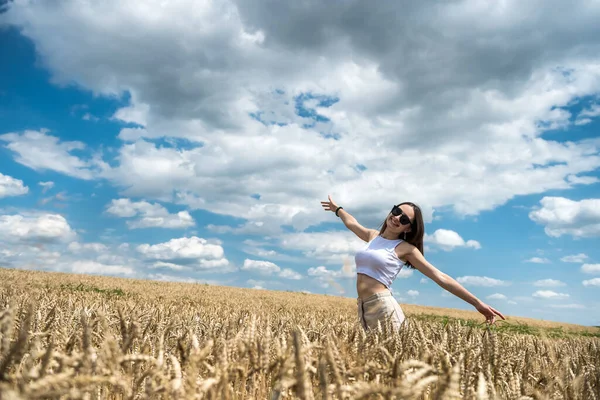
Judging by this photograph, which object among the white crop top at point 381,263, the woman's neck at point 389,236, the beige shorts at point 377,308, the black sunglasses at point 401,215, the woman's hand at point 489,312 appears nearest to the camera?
the woman's hand at point 489,312

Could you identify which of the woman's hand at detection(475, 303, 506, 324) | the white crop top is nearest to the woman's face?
the white crop top

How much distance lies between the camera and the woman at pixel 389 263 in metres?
Answer: 5.66

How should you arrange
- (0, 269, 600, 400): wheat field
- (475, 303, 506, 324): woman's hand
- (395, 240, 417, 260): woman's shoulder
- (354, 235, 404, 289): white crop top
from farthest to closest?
(395, 240, 417, 260): woman's shoulder, (354, 235, 404, 289): white crop top, (475, 303, 506, 324): woman's hand, (0, 269, 600, 400): wheat field

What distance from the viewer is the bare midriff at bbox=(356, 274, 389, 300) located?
19.2ft

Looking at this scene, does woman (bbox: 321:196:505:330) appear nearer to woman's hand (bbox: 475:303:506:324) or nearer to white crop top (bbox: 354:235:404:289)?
white crop top (bbox: 354:235:404:289)

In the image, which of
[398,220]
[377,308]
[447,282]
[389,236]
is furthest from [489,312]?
[389,236]

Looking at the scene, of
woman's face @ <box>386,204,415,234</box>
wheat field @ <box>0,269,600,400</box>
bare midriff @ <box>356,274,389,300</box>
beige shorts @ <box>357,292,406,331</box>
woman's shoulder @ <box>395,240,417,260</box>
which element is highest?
woman's face @ <box>386,204,415,234</box>

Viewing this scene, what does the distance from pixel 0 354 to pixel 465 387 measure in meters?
2.15

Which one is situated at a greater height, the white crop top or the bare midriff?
the white crop top

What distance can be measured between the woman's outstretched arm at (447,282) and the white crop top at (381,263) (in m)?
0.21

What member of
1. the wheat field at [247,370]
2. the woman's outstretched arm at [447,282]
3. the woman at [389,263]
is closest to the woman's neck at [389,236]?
the woman at [389,263]

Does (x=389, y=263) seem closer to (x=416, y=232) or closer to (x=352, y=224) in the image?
(x=416, y=232)

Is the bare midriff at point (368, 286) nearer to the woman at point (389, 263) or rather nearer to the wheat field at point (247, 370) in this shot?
the woman at point (389, 263)

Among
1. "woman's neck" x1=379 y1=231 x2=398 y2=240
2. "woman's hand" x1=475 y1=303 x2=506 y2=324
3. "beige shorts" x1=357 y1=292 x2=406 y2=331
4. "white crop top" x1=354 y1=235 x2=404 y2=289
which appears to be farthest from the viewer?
"woman's neck" x1=379 y1=231 x2=398 y2=240
